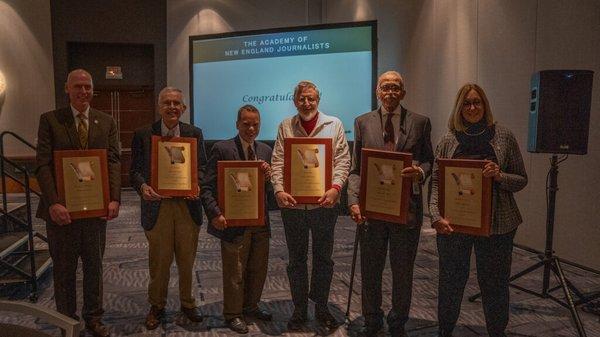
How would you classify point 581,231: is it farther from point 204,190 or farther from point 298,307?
point 204,190

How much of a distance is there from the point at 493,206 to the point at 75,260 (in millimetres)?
2172

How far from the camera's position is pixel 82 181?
2.46 meters

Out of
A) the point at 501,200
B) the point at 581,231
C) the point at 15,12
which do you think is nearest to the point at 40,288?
the point at 501,200

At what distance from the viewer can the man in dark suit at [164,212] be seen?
8.69 feet

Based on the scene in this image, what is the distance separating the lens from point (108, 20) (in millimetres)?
8789

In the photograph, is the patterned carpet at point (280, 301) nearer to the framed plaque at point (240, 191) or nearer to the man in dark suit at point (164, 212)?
the man in dark suit at point (164, 212)

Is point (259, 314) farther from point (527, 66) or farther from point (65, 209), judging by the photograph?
point (527, 66)

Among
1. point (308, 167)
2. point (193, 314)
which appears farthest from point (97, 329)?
point (308, 167)

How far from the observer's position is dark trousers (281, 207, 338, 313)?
2.65 metres

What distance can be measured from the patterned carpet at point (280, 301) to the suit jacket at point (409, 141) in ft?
2.72

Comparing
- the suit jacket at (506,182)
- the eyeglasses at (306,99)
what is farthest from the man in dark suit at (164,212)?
the suit jacket at (506,182)

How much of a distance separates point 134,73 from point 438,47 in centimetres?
585

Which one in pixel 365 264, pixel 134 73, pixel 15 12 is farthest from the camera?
pixel 134 73

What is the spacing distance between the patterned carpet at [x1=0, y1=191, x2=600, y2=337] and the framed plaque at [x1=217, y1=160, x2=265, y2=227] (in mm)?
696
